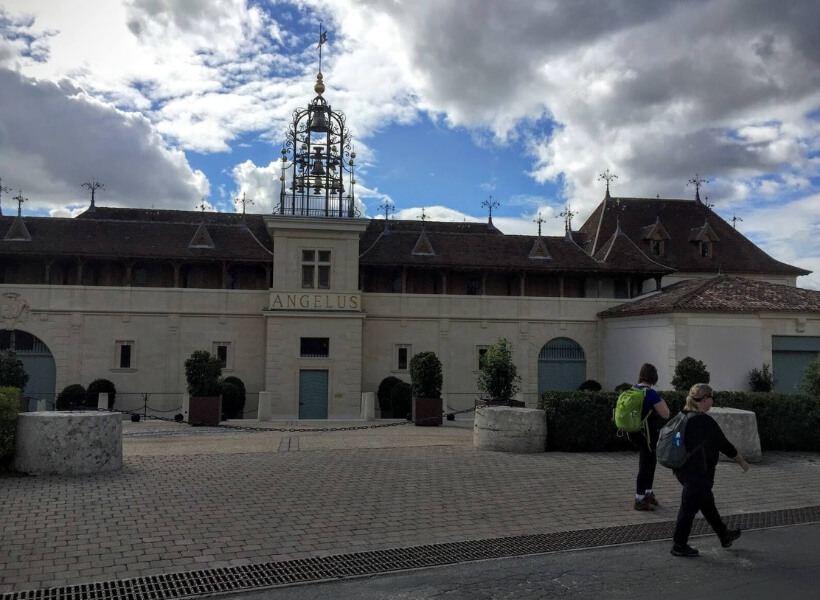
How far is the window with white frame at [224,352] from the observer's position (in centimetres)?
2856

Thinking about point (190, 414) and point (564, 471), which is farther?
point (190, 414)

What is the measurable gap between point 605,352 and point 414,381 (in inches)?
489

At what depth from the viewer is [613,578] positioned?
6.10 meters

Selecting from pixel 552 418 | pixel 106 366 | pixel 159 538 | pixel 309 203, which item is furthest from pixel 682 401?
pixel 106 366

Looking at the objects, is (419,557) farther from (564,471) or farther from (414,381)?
(414,381)

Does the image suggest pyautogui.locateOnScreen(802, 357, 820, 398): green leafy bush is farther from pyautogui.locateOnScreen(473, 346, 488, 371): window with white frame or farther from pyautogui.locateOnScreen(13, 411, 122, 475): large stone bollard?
pyautogui.locateOnScreen(473, 346, 488, 371): window with white frame

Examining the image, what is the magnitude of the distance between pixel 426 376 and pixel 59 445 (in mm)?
13012

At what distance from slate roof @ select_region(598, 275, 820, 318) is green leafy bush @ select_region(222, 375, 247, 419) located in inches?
646

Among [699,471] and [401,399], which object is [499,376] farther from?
[699,471]

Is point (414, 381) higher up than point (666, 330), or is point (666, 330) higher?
point (666, 330)

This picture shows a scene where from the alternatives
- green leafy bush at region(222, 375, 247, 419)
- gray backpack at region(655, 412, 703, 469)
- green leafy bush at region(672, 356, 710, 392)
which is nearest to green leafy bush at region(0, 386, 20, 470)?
gray backpack at region(655, 412, 703, 469)

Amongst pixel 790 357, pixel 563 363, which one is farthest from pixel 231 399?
pixel 790 357

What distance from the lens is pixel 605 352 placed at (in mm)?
30672

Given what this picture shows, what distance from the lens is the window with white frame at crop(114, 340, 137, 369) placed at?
28.0 meters
